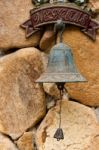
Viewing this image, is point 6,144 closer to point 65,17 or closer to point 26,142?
point 26,142

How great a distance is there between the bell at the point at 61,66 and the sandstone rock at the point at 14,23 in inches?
5.8

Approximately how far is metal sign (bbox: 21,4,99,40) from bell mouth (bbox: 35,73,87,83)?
17 cm

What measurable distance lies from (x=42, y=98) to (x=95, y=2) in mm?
338

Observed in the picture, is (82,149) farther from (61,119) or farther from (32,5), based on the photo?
(32,5)

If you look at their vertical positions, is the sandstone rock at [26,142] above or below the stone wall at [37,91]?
below

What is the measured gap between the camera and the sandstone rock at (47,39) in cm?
208

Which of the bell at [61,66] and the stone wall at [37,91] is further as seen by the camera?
the stone wall at [37,91]

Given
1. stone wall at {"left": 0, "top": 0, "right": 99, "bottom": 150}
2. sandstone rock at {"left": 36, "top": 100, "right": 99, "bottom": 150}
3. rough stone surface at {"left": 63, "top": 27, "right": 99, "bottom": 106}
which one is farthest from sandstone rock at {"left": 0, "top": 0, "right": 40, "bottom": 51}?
sandstone rock at {"left": 36, "top": 100, "right": 99, "bottom": 150}

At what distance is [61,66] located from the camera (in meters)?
1.97

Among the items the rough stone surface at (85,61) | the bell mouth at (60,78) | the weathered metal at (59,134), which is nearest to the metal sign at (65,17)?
the rough stone surface at (85,61)

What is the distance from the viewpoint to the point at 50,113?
210 cm

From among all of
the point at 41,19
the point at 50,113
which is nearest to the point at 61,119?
the point at 50,113

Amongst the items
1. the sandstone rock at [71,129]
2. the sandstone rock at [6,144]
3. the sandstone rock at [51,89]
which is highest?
the sandstone rock at [51,89]

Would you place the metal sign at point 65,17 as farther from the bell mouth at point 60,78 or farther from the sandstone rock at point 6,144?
the sandstone rock at point 6,144
